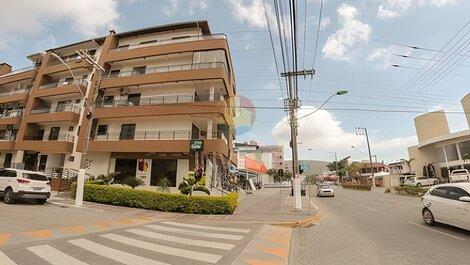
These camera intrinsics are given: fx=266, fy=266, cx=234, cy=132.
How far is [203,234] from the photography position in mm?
9070

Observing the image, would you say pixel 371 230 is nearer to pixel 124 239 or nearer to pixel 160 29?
pixel 124 239

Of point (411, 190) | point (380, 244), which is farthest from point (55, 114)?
point (411, 190)

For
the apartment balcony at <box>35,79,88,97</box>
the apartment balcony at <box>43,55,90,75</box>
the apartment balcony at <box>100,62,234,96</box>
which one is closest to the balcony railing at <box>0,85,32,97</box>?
the apartment balcony at <box>35,79,88,97</box>

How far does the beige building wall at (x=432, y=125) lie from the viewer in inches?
2016

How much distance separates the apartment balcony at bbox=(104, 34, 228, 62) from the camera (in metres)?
22.7

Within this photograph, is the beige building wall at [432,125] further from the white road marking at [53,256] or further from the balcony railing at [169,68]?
the white road marking at [53,256]

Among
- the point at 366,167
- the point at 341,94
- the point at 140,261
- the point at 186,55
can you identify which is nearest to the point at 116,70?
the point at 186,55

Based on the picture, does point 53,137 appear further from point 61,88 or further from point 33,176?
point 33,176

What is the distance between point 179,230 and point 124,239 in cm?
233

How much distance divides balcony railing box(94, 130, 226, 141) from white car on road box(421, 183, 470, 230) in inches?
614

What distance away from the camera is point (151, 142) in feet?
70.3

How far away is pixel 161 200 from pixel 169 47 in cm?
1430

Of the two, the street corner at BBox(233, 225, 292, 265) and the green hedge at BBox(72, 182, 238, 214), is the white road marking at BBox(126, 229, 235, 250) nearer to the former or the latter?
the street corner at BBox(233, 225, 292, 265)

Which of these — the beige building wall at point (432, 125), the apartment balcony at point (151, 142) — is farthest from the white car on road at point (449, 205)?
the beige building wall at point (432, 125)
